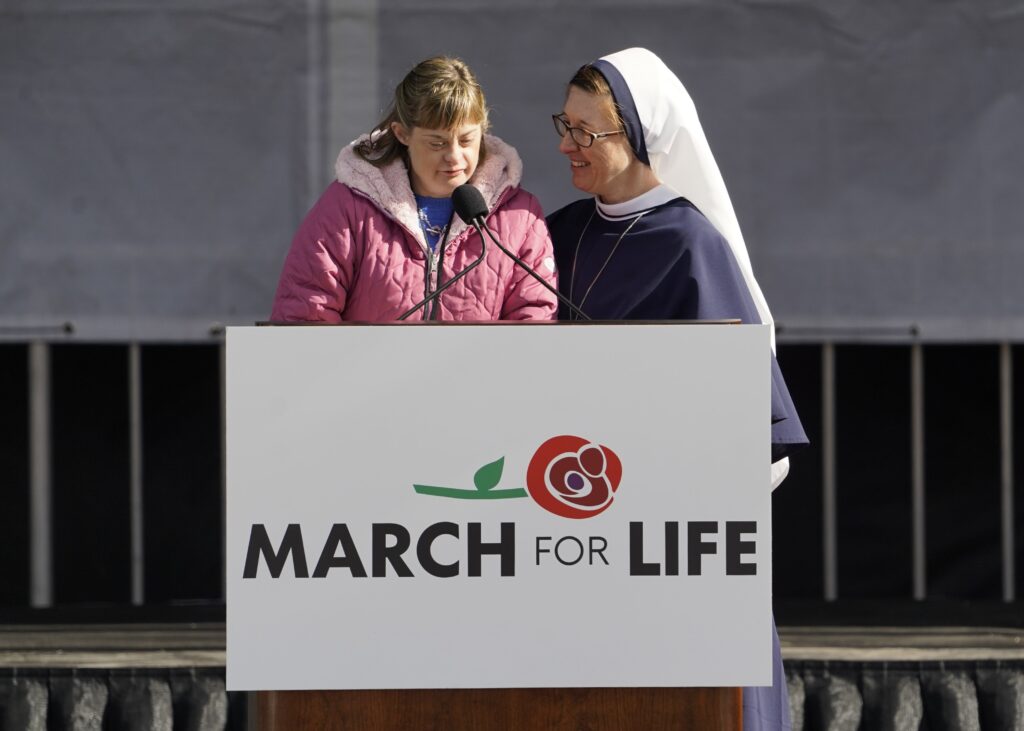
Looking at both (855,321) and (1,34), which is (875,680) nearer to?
(855,321)

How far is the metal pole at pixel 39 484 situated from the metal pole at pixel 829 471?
7.24 ft

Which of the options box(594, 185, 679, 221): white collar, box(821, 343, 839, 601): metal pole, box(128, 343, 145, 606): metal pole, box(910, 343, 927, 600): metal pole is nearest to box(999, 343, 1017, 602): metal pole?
box(910, 343, 927, 600): metal pole

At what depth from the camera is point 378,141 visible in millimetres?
2555

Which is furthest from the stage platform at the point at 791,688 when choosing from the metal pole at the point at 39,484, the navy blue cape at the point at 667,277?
the navy blue cape at the point at 667,277

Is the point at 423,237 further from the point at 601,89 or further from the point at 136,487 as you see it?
the point at 136,487

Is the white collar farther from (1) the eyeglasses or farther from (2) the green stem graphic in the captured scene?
(2) the green stem graphic

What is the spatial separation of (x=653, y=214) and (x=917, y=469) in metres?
2.01

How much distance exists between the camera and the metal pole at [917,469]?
4.25 m

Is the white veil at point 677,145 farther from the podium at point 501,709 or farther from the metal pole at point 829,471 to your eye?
the metal pole at point 829,471

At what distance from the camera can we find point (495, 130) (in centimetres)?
404

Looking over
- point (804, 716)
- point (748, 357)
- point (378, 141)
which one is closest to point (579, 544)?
point (748, 357)

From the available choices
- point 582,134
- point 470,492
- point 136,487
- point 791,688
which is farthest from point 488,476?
point 136,487

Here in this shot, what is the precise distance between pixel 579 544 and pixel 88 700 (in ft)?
6.26

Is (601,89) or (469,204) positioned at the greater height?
(601,89)
